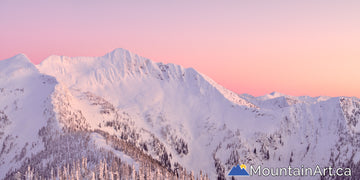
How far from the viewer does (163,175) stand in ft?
600

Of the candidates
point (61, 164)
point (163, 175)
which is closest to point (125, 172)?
point (163, 175)

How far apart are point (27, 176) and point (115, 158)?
196ft

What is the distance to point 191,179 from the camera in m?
177

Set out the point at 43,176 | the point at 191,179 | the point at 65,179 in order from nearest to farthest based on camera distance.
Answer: the point at 65,179 < the point at 191,179 < the point at 43,176

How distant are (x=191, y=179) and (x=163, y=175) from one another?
17701 mm

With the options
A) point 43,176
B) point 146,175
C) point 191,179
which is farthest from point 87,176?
point 191,179

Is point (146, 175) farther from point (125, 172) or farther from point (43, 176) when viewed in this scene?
point (43, 176)

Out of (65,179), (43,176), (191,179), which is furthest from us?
(43,176)

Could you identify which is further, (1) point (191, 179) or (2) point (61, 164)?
(2) point (61, 164)

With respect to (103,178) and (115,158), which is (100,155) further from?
(103,178)

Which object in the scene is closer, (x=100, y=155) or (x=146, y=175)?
(x=146, y=175)

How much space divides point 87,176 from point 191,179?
5902 centimetres

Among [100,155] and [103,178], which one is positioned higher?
[100,155]

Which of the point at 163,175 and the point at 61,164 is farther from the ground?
the point at 61,164
